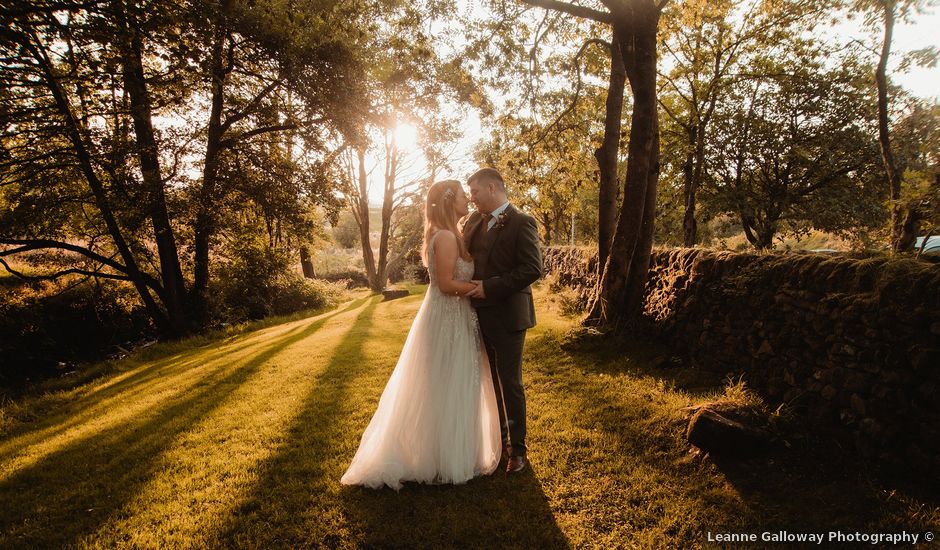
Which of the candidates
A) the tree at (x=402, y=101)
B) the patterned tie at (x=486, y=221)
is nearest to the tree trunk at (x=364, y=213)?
the tree at (x=402, y=101)

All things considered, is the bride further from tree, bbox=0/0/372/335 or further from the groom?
tree, bbox=0/0/372/335

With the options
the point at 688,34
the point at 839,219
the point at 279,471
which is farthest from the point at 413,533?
the point at 839,219

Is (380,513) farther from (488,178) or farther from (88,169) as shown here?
(88,169)

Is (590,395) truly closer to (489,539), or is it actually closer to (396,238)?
(489,539)

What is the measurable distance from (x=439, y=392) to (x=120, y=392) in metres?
8.58

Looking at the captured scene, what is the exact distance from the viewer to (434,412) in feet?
12.4

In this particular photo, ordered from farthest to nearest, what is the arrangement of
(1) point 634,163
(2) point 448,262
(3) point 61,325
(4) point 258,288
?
(4) point 258,288, (3) point 61,325, (1) point 634,163, (2) point 448,262

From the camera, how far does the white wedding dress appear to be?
3.72 meters

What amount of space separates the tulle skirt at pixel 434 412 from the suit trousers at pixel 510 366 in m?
0.16

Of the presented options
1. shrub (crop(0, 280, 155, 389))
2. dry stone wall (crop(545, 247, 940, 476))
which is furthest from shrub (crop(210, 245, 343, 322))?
dry stone wall (crop(545, 247, 940, 476))

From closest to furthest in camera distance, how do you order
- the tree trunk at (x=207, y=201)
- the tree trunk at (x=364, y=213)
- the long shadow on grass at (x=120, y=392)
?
1. the long shadow on grass at (x=120, y=392)
2. the tree trunk at (x=207, y=201)
3. the tree trunk at (x=364, y=213)

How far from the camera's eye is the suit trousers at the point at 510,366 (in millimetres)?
3926

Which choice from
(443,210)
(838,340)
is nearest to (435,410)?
(443,210)

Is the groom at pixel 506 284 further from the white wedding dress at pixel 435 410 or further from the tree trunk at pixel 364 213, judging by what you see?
the tree trunk at pixel 364 213
